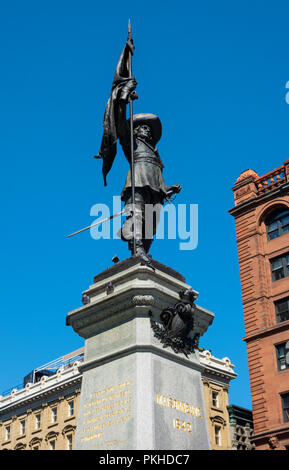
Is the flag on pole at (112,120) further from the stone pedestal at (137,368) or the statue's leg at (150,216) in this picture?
the stone pedestal at (137,368)

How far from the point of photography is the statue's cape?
13.3m

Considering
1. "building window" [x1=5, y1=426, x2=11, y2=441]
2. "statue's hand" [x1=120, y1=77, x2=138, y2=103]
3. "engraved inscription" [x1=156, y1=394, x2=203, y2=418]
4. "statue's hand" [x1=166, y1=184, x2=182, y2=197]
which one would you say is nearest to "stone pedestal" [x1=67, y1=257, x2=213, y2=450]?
"engraved inscription" [x1=156, y1=394, x2=203, y2=418]

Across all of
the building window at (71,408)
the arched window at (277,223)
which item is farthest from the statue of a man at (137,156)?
the building window at (71,408)

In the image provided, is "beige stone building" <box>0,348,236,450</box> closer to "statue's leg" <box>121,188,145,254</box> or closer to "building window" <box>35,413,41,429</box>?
"building window" <box>35,413,41,429</box>

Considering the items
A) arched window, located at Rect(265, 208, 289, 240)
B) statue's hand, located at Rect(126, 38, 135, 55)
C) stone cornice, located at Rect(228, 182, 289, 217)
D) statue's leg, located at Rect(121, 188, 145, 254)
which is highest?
stone cornice, located at Rect(228, 182, 289, 217)

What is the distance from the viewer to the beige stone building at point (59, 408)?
2215 inches

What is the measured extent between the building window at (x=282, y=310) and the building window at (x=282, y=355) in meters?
1.86

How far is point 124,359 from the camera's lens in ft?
35.5

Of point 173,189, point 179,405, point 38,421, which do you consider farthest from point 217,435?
point 179,405

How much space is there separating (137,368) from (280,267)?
3566 cm

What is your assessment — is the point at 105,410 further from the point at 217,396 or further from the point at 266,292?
the point at 217,396

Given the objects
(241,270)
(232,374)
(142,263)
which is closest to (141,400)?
(142,263)

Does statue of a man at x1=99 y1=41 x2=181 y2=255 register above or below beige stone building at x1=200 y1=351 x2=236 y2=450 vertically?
below

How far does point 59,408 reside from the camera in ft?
196
